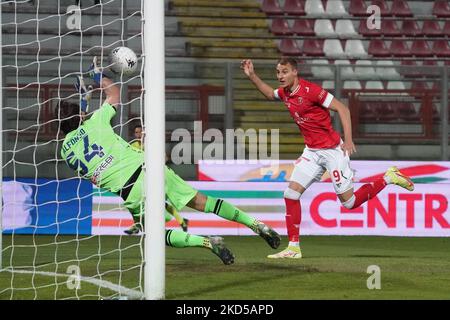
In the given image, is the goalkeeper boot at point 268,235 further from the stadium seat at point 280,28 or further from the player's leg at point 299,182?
the stadium seat at point 280,28

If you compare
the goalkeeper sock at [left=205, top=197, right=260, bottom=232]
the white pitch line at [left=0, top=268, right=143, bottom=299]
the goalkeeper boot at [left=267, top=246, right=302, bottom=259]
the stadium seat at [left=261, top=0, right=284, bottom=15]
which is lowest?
the goalkeeper boot at [left=267, top=246, right=302, bottom=259]

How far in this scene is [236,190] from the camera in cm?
1680

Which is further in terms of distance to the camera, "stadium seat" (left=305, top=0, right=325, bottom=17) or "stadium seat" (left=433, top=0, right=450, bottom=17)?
"stadium seat" (left=433, top=0, right=450, bottom=17)

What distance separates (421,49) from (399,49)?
0.44m

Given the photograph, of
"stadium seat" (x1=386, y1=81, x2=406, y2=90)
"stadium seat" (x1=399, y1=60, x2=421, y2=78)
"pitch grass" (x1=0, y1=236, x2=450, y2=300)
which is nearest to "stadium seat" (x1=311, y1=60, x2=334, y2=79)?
"stadium seat" (x1=399, y1=60, x2=421, y2=78)

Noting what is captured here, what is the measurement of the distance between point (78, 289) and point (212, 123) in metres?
8.88

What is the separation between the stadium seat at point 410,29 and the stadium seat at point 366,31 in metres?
0.52

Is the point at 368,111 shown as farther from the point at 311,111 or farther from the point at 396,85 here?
the point at 311,111

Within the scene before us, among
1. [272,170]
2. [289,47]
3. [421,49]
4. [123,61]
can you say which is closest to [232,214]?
[123,61]

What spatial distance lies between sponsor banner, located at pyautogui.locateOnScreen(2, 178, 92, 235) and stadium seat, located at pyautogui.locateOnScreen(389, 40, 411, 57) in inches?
337

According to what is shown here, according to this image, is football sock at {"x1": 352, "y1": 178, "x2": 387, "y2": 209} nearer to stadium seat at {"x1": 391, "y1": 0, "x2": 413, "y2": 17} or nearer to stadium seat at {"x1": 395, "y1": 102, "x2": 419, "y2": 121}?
stadium seat at {"x1": 395, "y1": 102, "x2": 419, "y2": 121}

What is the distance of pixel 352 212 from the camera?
16656 mm

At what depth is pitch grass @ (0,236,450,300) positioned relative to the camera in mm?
8312

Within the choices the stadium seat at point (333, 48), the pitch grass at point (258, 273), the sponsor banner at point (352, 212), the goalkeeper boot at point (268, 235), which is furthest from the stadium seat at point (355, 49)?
the goalkeeper boot at point (268, 235)
